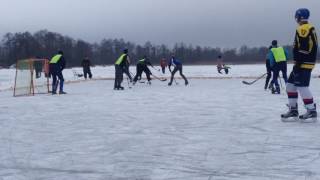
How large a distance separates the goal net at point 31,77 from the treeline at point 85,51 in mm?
73289

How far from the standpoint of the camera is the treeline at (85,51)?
96625 millimetres

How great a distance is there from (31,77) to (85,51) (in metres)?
91.9

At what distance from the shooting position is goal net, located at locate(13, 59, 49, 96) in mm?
17016

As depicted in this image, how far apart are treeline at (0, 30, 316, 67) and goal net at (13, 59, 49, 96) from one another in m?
73.3

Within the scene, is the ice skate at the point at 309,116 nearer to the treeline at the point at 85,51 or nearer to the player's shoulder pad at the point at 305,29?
the player's shoulder pad at the point at 305,29

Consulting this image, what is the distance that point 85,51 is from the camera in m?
108

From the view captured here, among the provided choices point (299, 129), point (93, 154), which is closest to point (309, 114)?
point (299, 129)

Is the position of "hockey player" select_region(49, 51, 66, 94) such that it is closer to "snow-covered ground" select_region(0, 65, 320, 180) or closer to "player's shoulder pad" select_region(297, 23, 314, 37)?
"snow-covered ground" select_region(0, 65, 320, 180)

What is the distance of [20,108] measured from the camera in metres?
11.1

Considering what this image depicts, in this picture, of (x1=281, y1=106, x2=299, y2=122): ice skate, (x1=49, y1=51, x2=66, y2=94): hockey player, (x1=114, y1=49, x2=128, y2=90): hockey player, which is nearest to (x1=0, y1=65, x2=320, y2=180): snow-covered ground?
(x1=281, y1=106, x2=299, y2=122): ice skate

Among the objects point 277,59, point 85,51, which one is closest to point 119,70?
point 277,59

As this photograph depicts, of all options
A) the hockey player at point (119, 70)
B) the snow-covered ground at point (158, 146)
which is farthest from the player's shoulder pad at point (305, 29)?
the hockey player at point (119, 70)

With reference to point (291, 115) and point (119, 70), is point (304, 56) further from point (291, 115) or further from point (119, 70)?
point (119, 70)

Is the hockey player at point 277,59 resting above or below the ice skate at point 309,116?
above
